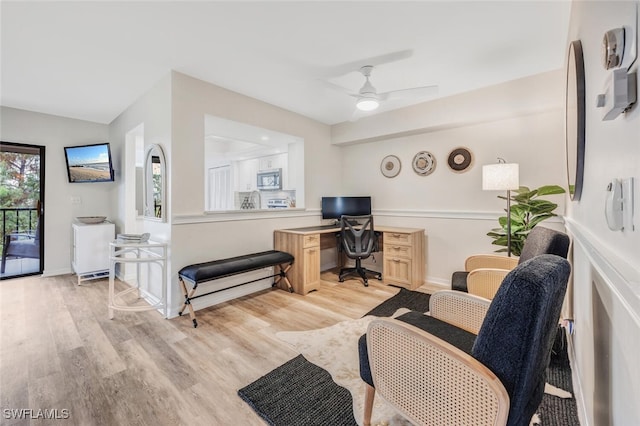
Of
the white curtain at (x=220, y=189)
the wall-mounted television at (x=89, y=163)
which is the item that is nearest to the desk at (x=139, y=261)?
the wall-mounted television at (x=89, y=163)

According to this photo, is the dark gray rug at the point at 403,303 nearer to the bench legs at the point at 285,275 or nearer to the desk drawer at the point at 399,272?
the desk drawer at the point at 399,272

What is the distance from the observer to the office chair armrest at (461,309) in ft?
4.87

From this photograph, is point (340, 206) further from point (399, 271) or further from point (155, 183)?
point (155, 183)

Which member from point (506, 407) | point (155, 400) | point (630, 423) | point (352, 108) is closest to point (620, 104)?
point (630, 423)

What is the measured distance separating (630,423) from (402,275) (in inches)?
120

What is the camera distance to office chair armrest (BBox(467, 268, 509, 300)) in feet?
6.57

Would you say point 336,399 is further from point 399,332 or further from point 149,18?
point 149,18

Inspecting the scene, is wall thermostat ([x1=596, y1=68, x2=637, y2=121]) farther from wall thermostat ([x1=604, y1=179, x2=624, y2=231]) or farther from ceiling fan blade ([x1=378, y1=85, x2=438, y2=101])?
ceiling fan blade ([x1=378, y1=85, x2=438, y2=101])

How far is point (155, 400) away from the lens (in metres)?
1.60

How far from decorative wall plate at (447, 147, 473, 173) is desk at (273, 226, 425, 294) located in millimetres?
971

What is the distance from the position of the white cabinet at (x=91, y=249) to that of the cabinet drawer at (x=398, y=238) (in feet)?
13.8

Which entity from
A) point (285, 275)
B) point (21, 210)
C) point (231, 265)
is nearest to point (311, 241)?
point (285, 275)

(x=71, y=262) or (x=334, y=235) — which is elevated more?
(x=334, y=235)

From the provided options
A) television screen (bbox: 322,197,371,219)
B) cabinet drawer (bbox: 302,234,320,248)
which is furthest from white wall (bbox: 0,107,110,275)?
television screen (bbox: 322,197,371,219)
